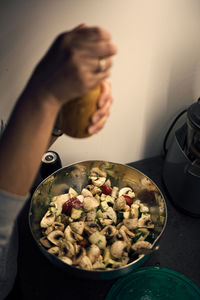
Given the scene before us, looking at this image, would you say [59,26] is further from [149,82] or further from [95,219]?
[95,219]

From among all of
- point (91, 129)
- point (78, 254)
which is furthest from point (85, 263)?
point (91, 129)

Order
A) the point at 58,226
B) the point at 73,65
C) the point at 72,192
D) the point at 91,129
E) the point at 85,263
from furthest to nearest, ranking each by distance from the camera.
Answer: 1. the point at 72,192
2. the point at 58,226
3. the point at 85,263
4. the point at 91,129
5. the point at 73,65

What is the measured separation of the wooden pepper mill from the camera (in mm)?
393

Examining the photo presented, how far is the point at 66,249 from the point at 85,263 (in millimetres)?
62

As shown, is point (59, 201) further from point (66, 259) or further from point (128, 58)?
point (128, 58)

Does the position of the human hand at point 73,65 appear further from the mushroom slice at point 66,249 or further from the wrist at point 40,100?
the mushroom slice at point 66,249

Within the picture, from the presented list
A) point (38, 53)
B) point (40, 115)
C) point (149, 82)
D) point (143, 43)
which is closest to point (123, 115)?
point (149, 82)

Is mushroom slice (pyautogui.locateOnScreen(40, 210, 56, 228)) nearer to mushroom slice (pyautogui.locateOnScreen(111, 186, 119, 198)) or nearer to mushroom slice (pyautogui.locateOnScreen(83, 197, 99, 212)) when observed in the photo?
mushroom slice (pyautogui.locateOnScreen(83, 197, 99, 212))

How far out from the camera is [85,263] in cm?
62

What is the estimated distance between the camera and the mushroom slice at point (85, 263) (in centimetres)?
62

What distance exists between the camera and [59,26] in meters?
0.64

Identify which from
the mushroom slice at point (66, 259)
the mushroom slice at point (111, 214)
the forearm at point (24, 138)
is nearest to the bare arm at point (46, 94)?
the forearm at point (24, 138)

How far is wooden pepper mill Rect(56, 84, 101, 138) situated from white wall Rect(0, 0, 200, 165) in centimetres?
31

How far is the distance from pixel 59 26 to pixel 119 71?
8.8 inches
